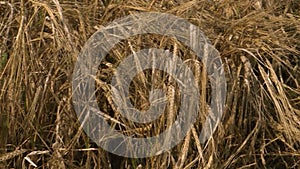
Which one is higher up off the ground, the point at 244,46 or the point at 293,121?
the point at 244,46

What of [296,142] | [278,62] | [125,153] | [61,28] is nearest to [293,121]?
[296,142]

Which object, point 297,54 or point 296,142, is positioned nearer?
point 296,142

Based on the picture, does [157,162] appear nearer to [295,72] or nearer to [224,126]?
[224,126]

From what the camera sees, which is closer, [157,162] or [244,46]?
[157,162]

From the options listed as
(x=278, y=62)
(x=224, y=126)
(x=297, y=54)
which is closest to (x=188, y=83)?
(x=224, y=126)

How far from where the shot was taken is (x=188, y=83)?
4.84ft

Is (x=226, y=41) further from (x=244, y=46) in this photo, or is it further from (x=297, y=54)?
(x=297, y=54)

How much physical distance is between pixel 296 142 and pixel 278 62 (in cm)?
20

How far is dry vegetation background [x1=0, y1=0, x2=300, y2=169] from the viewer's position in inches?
57.6

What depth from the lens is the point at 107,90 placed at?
1.49 meters

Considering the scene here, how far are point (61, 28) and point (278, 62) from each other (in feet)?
1.73

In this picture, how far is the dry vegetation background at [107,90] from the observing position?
1.46 metres

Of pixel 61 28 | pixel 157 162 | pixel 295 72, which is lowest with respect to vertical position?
pixel 157 162

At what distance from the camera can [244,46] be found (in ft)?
5.23
